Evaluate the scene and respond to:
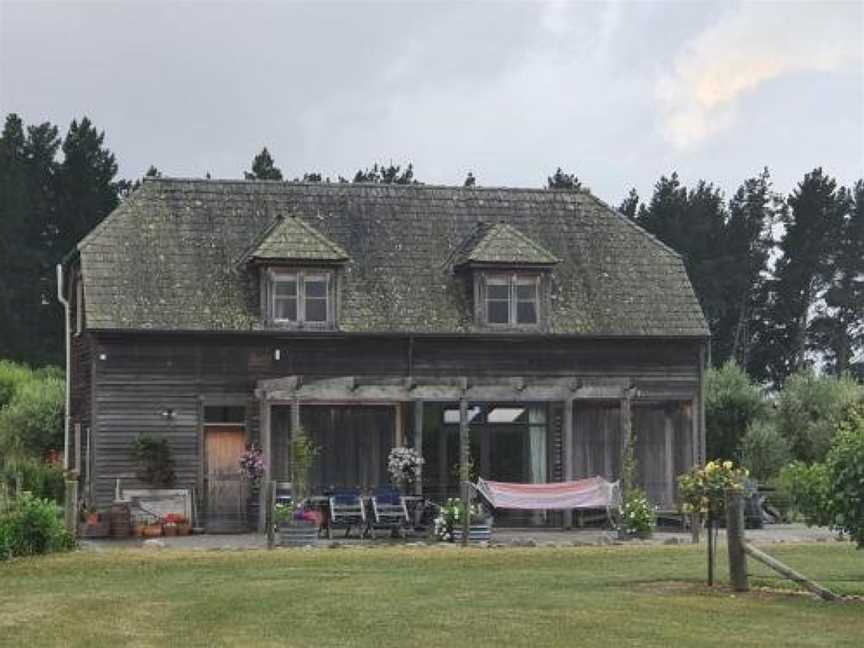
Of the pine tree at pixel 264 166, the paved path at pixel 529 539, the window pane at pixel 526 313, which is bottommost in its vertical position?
the paved path at pixel 529 539

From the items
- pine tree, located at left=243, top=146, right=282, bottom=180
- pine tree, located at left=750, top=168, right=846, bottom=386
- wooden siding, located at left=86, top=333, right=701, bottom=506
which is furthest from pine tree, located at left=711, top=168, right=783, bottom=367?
wooden siding, located at left=86, top=333, right=701, bottom=506

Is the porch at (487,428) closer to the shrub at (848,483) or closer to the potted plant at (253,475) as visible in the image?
the potted plant at (253,475)

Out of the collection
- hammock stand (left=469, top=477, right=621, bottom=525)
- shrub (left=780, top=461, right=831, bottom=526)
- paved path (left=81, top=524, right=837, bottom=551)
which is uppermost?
shrub (left=780, top=461, right=831, bottom=526)

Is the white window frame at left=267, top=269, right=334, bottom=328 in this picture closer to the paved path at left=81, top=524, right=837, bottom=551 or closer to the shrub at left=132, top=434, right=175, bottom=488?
the shrub at left=132, top=434, right=175, bottom=488

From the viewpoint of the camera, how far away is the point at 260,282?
32.2 metres

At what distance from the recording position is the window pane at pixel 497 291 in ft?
109

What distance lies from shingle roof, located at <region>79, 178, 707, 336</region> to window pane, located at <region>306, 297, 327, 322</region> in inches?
15.2

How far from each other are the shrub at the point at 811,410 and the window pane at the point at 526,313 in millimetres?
16363

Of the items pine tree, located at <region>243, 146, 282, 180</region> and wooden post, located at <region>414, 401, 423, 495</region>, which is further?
pine tree, located at <region>243, 146, 282, 180</region>

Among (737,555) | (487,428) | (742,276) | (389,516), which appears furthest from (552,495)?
(742,276)

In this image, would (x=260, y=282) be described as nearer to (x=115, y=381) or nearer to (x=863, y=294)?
(x=115, y=381)

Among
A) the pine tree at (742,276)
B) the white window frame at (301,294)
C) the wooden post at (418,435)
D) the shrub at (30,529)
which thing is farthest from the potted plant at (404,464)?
the pine tree at (742,276)

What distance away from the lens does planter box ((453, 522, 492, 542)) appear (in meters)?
26.7

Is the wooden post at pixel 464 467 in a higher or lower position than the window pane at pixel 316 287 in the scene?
lower
